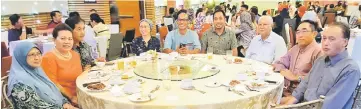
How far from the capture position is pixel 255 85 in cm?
227

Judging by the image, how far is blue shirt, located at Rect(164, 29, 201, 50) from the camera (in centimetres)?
417

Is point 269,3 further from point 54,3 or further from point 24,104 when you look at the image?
point 24,104

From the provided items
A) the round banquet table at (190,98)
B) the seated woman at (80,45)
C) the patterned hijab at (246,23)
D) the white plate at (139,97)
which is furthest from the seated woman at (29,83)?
the patterned hijab at (246,23)

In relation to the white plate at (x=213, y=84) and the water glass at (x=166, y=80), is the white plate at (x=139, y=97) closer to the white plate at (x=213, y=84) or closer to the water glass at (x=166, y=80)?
the water glass at (x=166, y=80)

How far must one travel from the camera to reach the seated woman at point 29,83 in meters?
2.03

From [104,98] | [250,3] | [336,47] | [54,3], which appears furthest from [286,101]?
[250,3]

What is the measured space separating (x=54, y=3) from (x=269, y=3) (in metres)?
11.1

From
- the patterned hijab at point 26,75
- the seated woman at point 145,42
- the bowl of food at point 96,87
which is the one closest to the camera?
the patterned hijab at point 26,75

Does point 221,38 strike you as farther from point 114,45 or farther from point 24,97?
point 24,97

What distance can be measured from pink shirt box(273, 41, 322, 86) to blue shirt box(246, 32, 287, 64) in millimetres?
484

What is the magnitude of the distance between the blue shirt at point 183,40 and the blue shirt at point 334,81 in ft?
6.29

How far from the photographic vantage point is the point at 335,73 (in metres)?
2.23

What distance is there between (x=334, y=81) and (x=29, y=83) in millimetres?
2230

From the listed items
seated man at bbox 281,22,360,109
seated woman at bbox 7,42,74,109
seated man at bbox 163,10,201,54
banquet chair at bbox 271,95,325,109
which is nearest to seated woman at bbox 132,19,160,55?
seated man at bbox 163,10,201,54
